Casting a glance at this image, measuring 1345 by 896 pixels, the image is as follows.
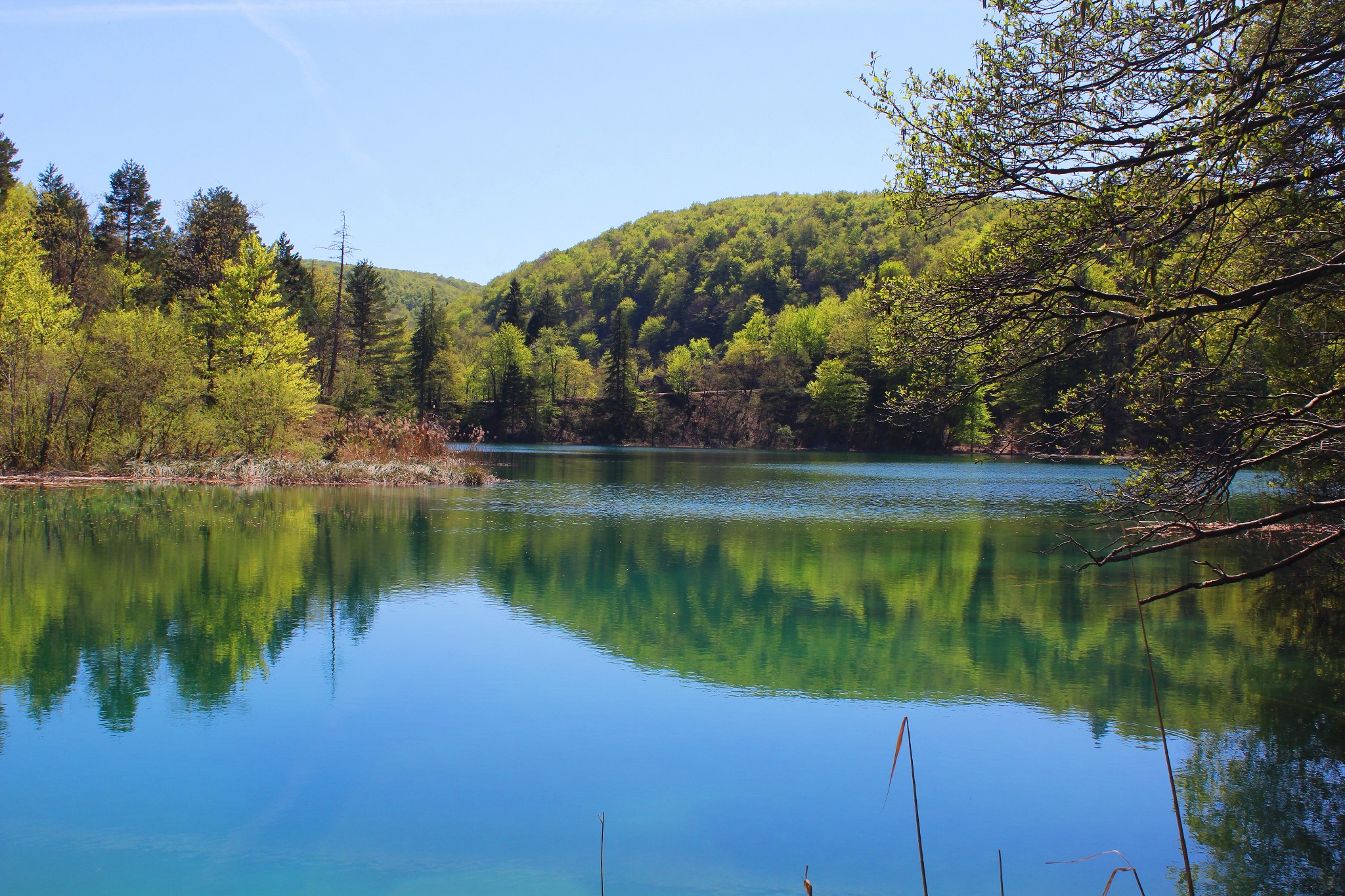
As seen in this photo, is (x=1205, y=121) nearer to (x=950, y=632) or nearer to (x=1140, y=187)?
(x=1140, y=187)

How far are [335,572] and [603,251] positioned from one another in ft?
512

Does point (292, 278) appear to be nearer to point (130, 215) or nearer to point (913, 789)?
point (130, 215)

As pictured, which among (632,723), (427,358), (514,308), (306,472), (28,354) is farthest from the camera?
(514,308)

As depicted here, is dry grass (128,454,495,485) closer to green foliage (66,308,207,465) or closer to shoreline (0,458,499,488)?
shoreline (0,458,499,488)

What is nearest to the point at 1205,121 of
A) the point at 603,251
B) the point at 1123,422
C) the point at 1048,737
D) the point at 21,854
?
the point at 1048,737

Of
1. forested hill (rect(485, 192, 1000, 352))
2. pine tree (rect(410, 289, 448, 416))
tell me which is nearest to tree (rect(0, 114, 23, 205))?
pine tree (rect(410, 289, 448, 416))

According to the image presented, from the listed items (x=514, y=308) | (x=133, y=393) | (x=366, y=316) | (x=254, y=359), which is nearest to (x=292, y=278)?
(x=366, y=316)

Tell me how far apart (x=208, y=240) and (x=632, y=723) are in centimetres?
4419

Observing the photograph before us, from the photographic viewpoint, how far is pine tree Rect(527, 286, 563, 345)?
99875 millimetres

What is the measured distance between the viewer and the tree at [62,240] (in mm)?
43003

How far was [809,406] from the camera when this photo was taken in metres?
86.9

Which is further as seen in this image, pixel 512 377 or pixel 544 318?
pixel 544 318

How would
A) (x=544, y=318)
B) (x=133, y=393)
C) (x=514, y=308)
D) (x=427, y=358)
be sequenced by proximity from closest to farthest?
(x=133, y=393), (x=427, y=358), (x=544, y=318), (x=514, y=308)

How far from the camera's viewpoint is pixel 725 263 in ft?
447
